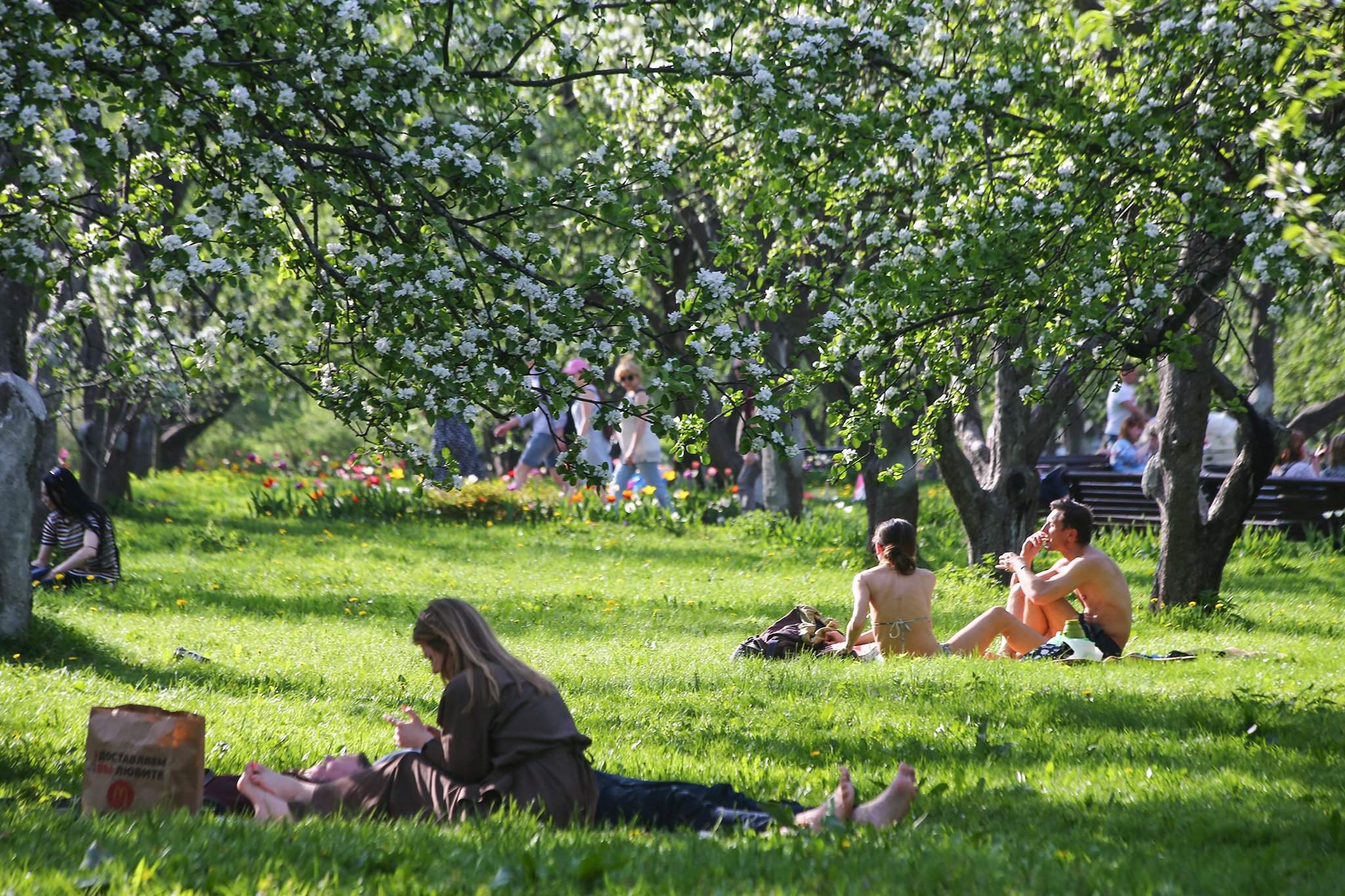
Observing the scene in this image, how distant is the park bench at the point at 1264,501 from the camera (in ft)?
51.4

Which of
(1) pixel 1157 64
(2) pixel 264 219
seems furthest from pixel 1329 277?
(2) pixel 264 219

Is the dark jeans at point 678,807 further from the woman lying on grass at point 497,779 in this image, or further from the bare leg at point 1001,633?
the bare leg at point 1001,633

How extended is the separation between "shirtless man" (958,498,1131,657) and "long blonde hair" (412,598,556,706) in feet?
15.8

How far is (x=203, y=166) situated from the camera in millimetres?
6746

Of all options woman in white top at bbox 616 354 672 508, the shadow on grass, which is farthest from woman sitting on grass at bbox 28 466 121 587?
woman in white top at bbox 616 354 672 508

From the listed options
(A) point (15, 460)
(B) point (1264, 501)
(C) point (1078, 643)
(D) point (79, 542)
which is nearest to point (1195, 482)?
(C) point (1078, 643)

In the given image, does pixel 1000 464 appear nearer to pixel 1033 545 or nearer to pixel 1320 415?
pixel 1033 545

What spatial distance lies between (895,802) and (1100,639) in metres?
4.54

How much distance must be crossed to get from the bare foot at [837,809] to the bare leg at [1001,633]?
4.39 metres

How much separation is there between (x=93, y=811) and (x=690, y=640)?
6.38m

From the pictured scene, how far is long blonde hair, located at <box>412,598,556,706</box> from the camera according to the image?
5238 mm

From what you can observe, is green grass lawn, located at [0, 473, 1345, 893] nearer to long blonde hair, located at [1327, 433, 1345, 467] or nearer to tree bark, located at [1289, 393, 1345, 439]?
long blonde hair, located at [1327, 433, 1345, 467]

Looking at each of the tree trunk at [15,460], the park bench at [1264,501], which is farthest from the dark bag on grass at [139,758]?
the park bench at [1264,501]

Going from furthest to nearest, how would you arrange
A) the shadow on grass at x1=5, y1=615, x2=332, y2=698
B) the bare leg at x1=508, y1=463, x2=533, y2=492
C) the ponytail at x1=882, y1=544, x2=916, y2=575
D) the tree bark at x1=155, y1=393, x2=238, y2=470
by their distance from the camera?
the tree bark at x1=155, y1=393, x2=238, y2=470, the bare leg at x1=508, y1=463, x2=533, y2=492, the ponytail at x1=882, y1=544, x2=916, y2=575, the shadow on grass at x1=5, y1=615, x2=332, y2=698
